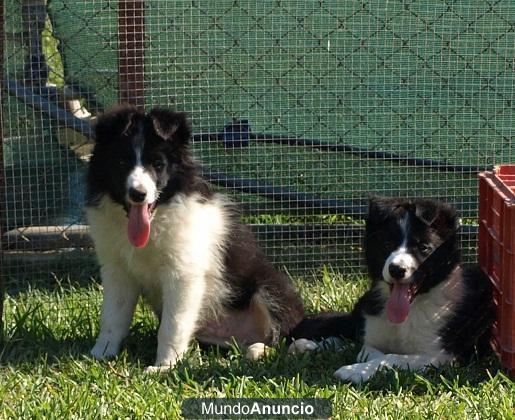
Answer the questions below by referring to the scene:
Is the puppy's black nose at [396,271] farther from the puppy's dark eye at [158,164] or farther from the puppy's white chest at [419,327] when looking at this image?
the puppy's dark eye at [158,164]

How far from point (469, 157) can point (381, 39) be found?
3.01 feet

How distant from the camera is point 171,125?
513 centimetres

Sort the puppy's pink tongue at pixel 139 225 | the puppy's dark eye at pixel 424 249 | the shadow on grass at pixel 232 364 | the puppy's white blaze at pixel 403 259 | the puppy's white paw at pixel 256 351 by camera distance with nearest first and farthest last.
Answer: the shadow on grass at pixel 232 364
the puppy's white blaze at pixel 403 259
the puppy's dark eye at pixel 424 249
the puppy's pink tongue at pixel 139 225
the puppy's white paw at pixel 256 351

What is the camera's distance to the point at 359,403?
4457 mm

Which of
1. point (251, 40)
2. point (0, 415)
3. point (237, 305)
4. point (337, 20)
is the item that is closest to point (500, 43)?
point (337, 20)

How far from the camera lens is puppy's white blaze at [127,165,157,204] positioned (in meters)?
4.96

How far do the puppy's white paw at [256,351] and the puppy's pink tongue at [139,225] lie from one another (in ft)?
2.44

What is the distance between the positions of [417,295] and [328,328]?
0.72 metres

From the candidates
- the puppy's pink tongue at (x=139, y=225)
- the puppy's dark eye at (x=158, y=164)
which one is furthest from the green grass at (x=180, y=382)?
the puppy's dark eye at (x=158, y=164)

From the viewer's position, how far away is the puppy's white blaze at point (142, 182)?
4.96 metres

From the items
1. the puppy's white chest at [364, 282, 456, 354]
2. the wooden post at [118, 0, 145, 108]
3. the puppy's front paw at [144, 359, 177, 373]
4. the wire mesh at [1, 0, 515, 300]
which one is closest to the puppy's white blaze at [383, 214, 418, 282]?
the puppy's white chest at [364, 282, 456, 354]

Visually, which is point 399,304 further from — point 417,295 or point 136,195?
point 136,195

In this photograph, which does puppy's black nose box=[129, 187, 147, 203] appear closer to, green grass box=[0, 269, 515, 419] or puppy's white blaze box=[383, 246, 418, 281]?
green grass box=[0, 269, 515, 419]

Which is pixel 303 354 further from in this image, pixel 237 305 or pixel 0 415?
pixel 0 415
